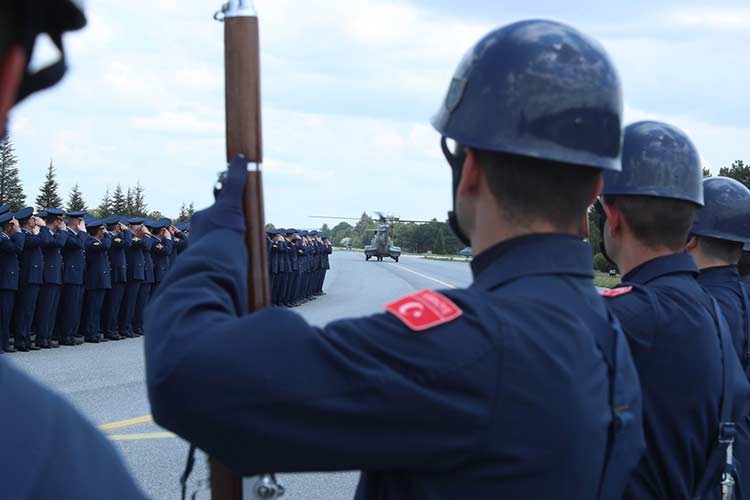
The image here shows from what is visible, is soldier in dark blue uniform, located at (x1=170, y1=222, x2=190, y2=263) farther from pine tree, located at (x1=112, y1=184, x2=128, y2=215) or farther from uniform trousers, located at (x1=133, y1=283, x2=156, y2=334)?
pine tree, located at (x1=112, y1=184, x2=128, y2=215)

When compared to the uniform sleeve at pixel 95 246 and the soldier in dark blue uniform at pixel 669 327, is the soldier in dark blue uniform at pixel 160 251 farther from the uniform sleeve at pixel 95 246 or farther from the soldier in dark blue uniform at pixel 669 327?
the soldier in dark blue uniform at pixel 669 327

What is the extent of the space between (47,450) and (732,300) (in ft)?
10.6

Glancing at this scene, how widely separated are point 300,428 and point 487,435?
29 centimetres

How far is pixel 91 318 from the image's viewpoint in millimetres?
13602

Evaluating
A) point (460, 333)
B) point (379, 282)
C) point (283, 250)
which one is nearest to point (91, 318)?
point (283, 250)

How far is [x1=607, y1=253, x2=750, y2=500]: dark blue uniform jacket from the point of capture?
2.18 meters

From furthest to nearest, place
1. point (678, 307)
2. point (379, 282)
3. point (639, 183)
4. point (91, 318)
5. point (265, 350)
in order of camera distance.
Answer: point (379, 282)
point (91, 318)
point (639, 183)
point (678, 307)
point (265, 350)

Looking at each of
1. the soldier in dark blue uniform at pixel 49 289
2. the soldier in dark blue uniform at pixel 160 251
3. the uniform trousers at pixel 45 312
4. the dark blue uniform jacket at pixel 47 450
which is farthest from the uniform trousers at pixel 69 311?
the dark blue uniform jacket at pixel 47 450

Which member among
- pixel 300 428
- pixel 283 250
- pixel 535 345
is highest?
pixel 535 345

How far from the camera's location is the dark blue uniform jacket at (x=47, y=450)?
72 centimetres

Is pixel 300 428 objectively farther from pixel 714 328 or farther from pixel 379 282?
pixel 379 282

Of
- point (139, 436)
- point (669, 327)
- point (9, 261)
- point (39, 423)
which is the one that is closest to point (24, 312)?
point (9, 261)

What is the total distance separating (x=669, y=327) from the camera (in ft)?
7.30

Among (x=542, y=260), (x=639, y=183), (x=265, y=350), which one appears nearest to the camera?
(x=265, y=350)
